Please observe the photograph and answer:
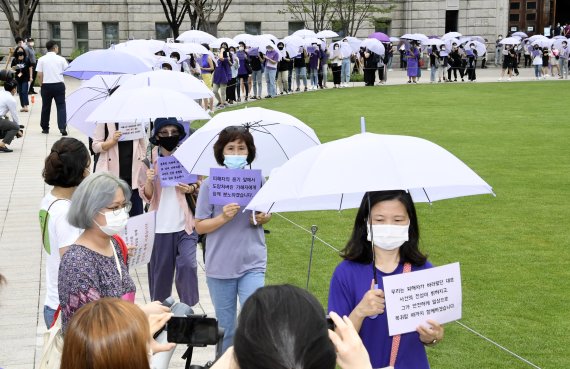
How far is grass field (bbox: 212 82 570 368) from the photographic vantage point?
8.47 meters

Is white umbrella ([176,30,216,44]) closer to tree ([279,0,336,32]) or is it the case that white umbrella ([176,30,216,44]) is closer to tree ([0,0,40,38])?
tree ([0,0,40,38])

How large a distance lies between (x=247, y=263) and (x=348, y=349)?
3776mm

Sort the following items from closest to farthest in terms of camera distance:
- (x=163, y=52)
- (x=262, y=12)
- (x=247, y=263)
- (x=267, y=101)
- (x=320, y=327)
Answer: (x=320, y=327) → (x=247, y=263) → (x=163, y=52) → (x=267, y=101) → (x=262, y=12)

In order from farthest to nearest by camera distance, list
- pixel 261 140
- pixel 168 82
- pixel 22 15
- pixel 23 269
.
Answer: pixel 22 15 → pixel 23 269 → pixel 168 82 → pixel 261 140

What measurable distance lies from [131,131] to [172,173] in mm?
2450

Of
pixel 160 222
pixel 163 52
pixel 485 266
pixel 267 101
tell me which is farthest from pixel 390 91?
pixel 160 222

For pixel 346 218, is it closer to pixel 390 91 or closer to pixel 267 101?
pixel 267 101

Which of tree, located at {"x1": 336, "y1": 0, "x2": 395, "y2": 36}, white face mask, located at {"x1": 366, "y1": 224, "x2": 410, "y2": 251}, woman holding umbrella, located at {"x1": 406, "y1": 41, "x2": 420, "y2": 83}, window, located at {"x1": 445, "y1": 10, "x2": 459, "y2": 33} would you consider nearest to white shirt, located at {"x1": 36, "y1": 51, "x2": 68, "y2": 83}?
white face mask, located at {"x1": 366, "y1": 224, "x2": 410, "y2": 251}

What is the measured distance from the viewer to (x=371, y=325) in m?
4.69

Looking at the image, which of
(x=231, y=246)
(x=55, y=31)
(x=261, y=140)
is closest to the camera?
(x=231, y=246)

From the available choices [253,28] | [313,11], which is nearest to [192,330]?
[313,11]

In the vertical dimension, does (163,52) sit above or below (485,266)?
above

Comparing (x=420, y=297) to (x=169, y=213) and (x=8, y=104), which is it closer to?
(x=169, y=213)

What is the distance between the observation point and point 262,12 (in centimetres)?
5419
